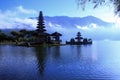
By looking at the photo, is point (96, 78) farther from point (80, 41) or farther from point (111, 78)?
point (80, 41)

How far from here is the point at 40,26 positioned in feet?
245

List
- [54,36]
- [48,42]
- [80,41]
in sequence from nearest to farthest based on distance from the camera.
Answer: [48,42] < [54,36] < [80,41]

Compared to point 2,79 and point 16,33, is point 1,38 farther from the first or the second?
point 2,79

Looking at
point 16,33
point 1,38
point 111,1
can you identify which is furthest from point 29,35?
point 111,1

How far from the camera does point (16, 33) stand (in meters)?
94.3

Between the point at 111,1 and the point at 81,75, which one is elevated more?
the point at 111,1

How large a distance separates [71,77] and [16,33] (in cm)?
7780

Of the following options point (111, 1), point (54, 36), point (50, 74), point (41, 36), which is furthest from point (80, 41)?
point (111, 1)

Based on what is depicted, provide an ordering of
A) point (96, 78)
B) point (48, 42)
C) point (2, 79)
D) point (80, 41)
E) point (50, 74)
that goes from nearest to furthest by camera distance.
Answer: point (2, 79)
point (96, 78)
point (50, 74)
point (48, 42)
point (80, 41)

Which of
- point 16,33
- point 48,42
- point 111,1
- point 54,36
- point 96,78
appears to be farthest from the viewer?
point 16,33

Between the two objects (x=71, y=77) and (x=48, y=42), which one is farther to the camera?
(x=48, y=42)

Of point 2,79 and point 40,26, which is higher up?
point 40,26

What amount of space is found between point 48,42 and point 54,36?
6150 mm

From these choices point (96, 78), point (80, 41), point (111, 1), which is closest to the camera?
point (111, 1)
